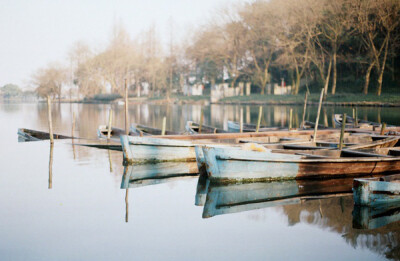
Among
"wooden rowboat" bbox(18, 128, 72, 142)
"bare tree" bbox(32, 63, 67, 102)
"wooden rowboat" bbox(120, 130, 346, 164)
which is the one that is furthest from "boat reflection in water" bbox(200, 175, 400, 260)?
"bare tree" bbox(32, 63, 67, 102)

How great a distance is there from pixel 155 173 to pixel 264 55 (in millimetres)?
51939

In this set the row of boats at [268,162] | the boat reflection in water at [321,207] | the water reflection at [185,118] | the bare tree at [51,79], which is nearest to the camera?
the boat reflection in water at [321,207]

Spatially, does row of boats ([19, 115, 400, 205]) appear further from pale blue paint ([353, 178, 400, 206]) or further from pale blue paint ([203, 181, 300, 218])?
pale blue paint ([203, 181, 300, 218])

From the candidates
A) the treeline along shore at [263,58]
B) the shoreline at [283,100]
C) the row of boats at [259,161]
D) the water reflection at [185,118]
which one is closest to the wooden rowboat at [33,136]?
the water reflection at [185,118]

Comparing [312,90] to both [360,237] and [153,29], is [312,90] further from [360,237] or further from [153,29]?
[360,237]

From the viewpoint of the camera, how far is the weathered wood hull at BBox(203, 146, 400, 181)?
1083 centimetres

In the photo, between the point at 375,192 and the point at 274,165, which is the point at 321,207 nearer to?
the point at 375,192

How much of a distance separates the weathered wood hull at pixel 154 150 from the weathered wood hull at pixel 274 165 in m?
2.71

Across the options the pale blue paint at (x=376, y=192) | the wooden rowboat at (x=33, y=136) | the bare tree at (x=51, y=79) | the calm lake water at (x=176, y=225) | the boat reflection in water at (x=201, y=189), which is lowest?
the calm lake water at (x=176, y=225)

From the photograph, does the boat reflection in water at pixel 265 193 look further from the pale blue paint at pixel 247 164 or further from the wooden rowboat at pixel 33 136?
the wooden rowboat at pixel 33 136

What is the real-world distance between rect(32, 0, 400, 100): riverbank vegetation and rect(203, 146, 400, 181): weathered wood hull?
3595cm

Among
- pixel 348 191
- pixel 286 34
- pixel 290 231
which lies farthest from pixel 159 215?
pixel 286 34

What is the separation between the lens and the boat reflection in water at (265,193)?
31.1 feet

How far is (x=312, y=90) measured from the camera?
5978cm
